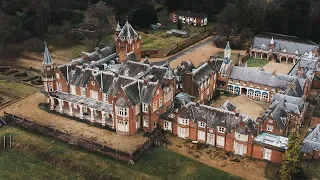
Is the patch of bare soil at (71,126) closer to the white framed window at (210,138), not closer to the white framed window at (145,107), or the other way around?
the white framed window at (145,107)

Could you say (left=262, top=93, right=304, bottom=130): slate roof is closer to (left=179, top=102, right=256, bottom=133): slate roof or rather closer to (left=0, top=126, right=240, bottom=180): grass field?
(left=179, top=102, right=256, bottom=133): slate roof

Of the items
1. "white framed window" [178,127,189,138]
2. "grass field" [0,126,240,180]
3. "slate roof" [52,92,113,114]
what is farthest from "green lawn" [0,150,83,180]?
"white framed window" [178,127,189,138]

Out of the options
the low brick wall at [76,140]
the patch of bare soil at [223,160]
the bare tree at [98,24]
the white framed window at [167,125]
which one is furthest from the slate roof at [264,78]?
the bare tree at [98,24]

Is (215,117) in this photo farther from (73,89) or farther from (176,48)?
(176,48)

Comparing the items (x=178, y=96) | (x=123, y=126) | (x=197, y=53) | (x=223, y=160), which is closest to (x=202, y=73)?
(x=178, y=96)

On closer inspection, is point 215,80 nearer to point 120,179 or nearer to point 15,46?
point 120,179

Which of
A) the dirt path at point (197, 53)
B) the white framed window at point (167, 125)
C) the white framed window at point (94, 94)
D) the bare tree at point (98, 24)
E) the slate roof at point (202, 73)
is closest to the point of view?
the white framed window at point (167, 125)
